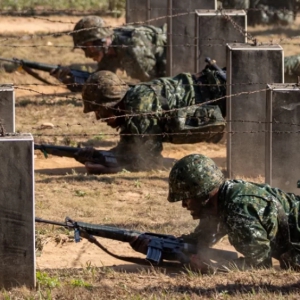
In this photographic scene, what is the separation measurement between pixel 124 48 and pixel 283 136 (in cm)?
611

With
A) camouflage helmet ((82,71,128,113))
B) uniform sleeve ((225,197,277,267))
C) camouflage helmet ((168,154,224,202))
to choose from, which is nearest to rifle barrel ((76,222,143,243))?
camouflage helmet ((168,154,224,202))

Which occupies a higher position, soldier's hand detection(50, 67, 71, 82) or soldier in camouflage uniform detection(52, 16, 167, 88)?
soldier in camouflage uniform detection(52, 16, 167, 88)

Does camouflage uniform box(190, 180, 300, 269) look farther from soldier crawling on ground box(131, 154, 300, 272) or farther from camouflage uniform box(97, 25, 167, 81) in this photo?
camouflage uniform box(97, 25, 167, 81)

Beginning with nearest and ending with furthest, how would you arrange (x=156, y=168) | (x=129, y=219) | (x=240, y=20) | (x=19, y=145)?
1. (x=19, y=145)
2. (x=129, y=219)
3. (x=156, y=168)
4. (x=240, y=20)

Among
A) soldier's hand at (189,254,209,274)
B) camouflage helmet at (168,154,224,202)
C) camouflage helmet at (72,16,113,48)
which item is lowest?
soldier's hand at (189,254,209,274)

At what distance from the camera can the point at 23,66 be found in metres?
14.8

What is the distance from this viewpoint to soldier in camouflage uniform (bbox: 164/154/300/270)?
6.50 metres

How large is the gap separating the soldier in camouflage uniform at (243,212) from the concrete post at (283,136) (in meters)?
2.17

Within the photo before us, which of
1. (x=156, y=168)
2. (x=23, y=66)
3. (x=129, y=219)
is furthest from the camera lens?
(x=23, y=66)

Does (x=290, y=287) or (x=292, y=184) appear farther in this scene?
(x=292, y=184)

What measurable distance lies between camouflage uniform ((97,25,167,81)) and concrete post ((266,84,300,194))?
5.84m

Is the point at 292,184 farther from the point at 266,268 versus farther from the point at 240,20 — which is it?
the point at 240,20

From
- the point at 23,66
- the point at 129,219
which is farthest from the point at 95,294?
the point at 23,66

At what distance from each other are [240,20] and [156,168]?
2.76 m
